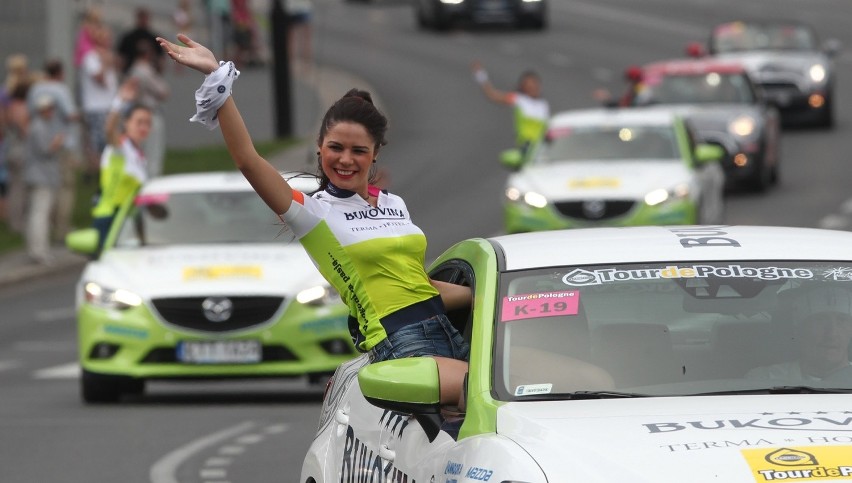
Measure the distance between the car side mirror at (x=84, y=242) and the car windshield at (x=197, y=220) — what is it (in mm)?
404

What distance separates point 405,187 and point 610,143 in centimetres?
846

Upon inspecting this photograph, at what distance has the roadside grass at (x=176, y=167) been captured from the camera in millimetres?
27641

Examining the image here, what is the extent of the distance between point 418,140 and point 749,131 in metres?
Result: 8.24

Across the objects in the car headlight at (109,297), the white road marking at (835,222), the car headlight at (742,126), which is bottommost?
the white road marking at (835,222)

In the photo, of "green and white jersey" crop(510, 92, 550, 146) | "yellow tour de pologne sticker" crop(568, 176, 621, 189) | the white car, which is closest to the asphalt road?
"green and white jersey" crop(510, 92, 550, 146)

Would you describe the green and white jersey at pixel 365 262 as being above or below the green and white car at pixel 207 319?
above

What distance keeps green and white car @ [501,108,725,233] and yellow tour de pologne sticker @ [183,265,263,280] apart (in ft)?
22.0

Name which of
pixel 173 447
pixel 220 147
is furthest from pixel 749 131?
pixel 173 447

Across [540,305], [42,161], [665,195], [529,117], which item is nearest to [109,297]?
[665,195]

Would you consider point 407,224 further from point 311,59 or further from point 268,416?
point 311,59

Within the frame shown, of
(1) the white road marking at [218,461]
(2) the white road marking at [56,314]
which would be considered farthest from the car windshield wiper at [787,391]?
(2) the white road marking at [56,314]

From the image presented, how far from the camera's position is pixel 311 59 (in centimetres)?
4638

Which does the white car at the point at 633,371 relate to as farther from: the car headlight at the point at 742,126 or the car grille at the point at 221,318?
the car headlight at the point at 742,126

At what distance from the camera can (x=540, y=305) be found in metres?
6.57
